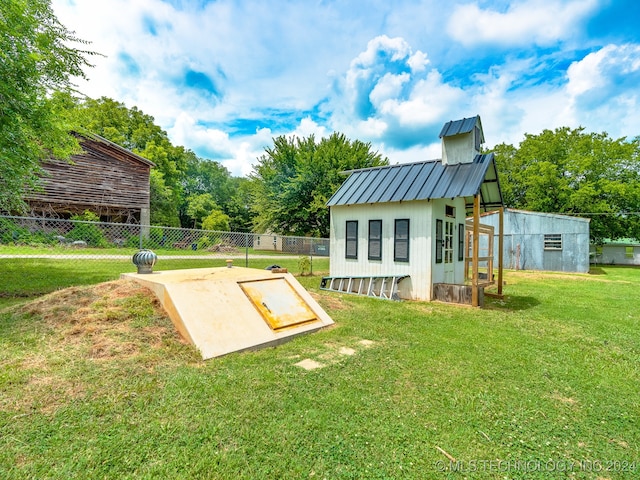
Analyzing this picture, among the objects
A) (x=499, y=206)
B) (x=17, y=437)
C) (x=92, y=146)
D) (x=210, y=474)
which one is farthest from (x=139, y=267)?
(x=92, y=146)

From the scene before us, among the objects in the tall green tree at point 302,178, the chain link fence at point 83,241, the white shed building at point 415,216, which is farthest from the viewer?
the tall green tree at point 302,178

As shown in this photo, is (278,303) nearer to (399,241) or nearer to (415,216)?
(399,241)

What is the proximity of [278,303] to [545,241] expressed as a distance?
17.6 meters

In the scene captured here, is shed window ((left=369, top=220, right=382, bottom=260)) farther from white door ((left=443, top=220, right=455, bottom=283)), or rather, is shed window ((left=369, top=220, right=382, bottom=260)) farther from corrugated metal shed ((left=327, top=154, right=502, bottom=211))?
white door ((left=443, top=220, right=455, bottom=283))

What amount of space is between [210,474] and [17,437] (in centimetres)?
141

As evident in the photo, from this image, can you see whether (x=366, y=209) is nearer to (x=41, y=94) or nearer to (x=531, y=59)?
(x=531, y=59)

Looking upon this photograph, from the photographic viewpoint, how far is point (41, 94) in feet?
20.8

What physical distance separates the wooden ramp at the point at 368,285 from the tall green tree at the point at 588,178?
1868 cm

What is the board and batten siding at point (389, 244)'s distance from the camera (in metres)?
7.96

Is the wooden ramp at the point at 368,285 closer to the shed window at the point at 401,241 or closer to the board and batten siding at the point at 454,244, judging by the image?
the shed window at the point at 401,241

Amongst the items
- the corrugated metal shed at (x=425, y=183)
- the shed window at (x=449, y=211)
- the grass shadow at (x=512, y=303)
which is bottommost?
the grass shadow at (x=512, y=303)

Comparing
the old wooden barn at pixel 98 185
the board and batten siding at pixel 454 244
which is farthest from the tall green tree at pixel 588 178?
the old wooden barn at pixel 98 185

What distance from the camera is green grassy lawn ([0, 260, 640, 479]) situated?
1.94 meters

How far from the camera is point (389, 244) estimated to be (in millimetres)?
8578
